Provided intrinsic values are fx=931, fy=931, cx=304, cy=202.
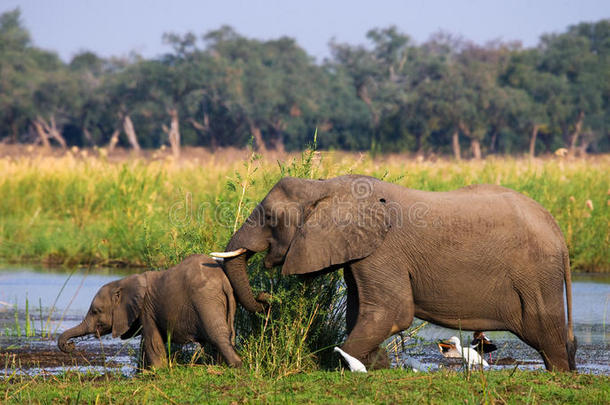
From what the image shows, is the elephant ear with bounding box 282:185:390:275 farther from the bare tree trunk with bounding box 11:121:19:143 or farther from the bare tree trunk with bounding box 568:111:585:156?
the bare tree trunk with bounding box 11:121:19:143

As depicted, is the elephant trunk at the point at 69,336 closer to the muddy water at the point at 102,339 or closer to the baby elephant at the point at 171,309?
the baby elephant at the point at 171,309

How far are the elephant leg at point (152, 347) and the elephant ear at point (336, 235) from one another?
1.33 m

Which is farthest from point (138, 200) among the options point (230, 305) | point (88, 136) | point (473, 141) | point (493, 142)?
point (88, 136)

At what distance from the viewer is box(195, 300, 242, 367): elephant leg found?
22.6ft

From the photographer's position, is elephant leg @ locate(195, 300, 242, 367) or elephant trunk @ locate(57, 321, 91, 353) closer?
elephant leg @ locate(195, 300, 242, 367)

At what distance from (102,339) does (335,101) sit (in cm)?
4877

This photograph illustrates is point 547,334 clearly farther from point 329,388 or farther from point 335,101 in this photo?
point 335,101

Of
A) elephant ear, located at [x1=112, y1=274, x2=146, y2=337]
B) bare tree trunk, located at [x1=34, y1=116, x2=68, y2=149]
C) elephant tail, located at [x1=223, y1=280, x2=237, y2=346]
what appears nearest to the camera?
elephant tail, located at [x1=223, y1=280, x2=237, y2=346]

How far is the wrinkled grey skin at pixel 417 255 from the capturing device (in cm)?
675

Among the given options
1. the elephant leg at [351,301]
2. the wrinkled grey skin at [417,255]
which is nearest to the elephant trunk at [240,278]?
the wrinkled grey skin at [417,255]

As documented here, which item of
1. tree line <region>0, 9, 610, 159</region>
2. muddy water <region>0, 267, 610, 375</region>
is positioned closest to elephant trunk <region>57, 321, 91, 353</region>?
muddy water <region>0, 267, 610, 375</region>

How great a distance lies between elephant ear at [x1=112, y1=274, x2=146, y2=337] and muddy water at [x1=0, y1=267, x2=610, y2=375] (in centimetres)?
27

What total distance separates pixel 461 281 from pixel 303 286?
3.92 ft

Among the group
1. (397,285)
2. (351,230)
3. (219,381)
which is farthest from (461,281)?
(219,381)
